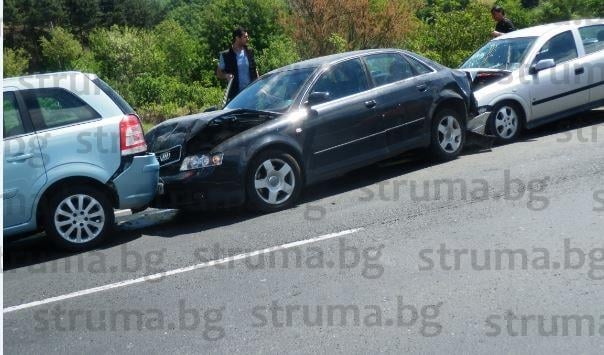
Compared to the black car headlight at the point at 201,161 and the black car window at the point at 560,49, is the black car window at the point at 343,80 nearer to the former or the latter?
the black car headlight at the point at 201,161

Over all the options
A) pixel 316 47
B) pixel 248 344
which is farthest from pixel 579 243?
pixel 316 47

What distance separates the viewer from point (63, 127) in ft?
24.4

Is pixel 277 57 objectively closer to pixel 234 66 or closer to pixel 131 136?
pixel 234 66

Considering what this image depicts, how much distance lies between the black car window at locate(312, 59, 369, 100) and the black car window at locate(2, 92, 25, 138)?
10.6 ft

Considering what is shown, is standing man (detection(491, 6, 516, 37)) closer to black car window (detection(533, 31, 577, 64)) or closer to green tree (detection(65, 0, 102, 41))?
black car window (detection(533, 31, 577, 64))

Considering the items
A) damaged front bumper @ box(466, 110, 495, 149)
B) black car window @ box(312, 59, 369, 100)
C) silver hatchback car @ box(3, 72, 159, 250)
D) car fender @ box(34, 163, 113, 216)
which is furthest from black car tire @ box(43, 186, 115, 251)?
damaged front bumper @ box(466, 110, 495, 149)

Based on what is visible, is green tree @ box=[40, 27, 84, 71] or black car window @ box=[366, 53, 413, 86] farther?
green tree @ box=[40, 27, 84, 71]

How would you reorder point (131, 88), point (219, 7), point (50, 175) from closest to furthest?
1. point (50, 175)
2. point (131, 88)
3. point (219, 7)

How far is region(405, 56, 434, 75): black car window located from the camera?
9.79 metres

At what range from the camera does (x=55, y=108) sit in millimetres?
7523

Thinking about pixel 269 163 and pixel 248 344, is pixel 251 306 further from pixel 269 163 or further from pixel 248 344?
pixel 269 163

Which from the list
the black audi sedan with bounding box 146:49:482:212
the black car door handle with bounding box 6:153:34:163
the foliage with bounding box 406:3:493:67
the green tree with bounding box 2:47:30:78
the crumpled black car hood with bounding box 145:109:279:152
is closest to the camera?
the black car door handle with bounding box 6:153:34:163

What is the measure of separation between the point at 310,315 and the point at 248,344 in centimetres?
57

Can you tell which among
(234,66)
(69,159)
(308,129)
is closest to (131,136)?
(69,159)
